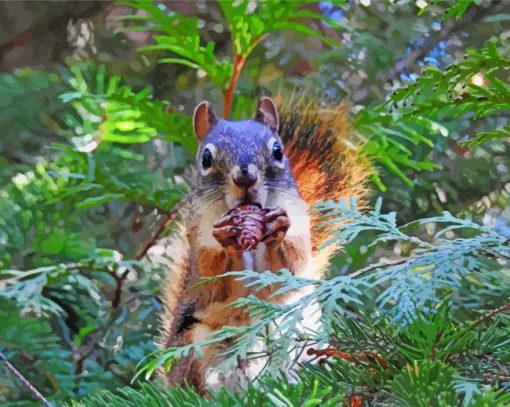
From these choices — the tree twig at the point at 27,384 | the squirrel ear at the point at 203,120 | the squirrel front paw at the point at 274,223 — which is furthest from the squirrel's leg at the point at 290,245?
the tree twig at the point at 27,384

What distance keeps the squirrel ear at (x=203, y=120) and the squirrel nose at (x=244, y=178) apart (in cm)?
7

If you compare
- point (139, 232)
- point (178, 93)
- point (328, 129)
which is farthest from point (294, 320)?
point (178, 93)

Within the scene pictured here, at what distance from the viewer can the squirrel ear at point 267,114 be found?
55cm

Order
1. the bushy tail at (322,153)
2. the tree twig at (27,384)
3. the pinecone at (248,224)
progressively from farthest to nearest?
the bushy tail at (322,153)
the pinecone at (248,224)
the tree twig at (27,384)

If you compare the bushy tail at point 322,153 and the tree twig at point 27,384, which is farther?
the bushy tail at point 322,153

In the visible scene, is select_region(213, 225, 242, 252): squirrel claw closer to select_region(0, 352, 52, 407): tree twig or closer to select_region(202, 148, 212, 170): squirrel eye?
select_region(202, 148, 212, 170): squirrel eye

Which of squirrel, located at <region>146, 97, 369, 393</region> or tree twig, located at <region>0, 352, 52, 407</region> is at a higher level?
squirrel, located at <region>146, 97, 369, 393</region>

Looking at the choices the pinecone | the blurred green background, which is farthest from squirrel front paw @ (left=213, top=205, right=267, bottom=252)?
the blurred green background

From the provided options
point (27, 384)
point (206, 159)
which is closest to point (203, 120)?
point (206, 159)

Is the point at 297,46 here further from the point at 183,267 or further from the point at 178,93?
the point at 183,267

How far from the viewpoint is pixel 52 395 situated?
59 centimetres

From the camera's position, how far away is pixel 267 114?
0.55 m

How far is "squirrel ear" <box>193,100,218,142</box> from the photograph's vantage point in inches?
21.6

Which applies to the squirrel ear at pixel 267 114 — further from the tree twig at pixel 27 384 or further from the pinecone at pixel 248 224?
the tree twig at pixel 27 384
